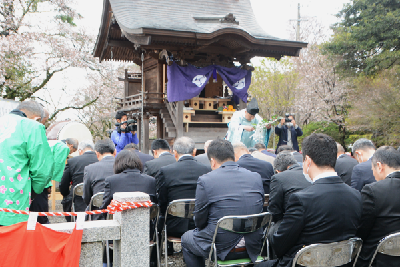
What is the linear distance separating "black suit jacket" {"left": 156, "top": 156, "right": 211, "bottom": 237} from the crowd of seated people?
1 centimetres

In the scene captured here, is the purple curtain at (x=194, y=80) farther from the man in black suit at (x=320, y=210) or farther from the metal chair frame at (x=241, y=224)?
the man in black suit at (x=320, y=210)

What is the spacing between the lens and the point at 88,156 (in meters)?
5.36

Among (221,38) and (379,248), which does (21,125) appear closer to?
(379,248)

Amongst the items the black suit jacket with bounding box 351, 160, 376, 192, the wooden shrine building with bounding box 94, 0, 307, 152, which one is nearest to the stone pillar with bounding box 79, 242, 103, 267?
the black suit jacket with bounding box 351, 160, 376, 192

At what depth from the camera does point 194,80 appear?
33.5 ft

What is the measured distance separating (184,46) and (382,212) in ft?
26.5

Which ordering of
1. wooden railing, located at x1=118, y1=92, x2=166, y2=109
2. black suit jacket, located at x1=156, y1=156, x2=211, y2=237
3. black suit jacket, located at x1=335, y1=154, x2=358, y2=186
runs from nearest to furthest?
black suit jacket, located at x1=156, y1=156, x2=211, y2=237, black suit jacket, located at x1=335, y1=154, x2=358, y2=186, wooden railing, located at x1=118, y1=92, x2=166, y2=109

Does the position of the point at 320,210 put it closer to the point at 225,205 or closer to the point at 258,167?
the point at 225,205

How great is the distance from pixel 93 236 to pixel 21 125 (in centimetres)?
128

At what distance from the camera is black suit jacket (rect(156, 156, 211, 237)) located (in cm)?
383

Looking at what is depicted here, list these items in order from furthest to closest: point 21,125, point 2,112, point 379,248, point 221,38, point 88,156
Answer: point 2,112 < point 221,38 < point 88,156 < point 21,125 < point 379,248

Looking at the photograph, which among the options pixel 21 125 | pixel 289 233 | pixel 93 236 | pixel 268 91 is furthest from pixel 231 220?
pixel 268 91

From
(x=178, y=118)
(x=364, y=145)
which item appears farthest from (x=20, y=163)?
(x=178, y=118)

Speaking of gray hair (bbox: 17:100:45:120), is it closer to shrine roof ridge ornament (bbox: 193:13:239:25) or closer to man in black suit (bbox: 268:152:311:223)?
man in black suit (bbox: 268:152:311:223)
